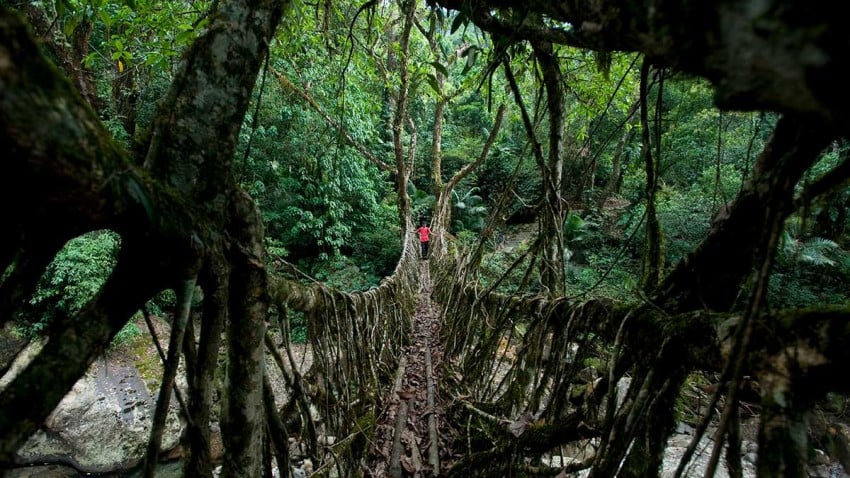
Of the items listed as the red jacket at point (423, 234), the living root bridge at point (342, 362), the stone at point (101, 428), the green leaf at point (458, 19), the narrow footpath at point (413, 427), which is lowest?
the stone at point (101, 428)

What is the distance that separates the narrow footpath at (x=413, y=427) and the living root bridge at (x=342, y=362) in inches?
4.0

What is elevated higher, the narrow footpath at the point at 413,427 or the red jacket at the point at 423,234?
the red jacket at the point at 423,234

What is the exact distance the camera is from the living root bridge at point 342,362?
1.36m

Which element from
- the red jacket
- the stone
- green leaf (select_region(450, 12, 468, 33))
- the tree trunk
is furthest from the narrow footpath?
the red jacket

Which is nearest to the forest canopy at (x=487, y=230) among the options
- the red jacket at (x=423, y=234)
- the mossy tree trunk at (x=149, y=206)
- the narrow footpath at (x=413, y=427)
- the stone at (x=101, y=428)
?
the mossy tree trunk at (x=149, y=206)

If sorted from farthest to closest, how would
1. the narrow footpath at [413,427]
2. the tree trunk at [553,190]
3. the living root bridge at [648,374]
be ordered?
the narrow footpath at [413,427]
the tree trunk at [553,190]
the living root bridge at [648,374]

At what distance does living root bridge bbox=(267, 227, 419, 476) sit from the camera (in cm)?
136

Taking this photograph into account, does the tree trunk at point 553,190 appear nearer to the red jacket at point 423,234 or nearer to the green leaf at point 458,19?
the green leaf at point 458,19

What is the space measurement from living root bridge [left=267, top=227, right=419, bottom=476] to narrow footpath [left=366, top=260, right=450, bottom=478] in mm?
102

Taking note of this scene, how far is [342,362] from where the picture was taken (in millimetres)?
1734

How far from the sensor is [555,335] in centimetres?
129

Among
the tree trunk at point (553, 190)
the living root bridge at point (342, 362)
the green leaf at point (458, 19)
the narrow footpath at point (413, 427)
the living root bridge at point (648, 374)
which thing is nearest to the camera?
the living root bridge at point (648, 374)

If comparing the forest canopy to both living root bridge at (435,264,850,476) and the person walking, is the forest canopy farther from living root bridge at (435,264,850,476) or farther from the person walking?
the person walking

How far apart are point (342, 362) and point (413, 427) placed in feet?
2.42
